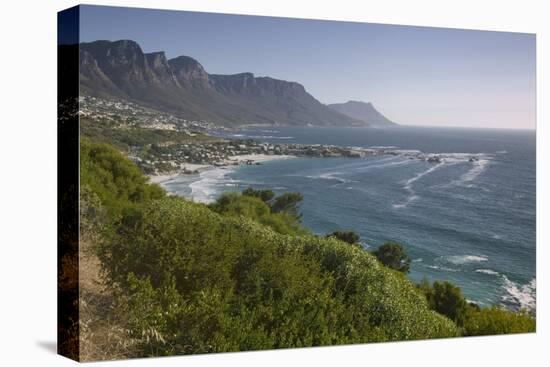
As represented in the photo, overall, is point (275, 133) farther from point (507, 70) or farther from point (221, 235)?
point (507, 70)

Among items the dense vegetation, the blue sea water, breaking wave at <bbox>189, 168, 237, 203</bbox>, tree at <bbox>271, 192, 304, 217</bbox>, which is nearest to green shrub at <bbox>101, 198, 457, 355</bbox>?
the dense vegetation

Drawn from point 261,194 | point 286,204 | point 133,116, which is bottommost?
point 286,204

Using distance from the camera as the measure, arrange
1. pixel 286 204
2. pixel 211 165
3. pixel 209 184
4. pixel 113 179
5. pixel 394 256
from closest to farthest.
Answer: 1. pixel 113 179
2. pixel 209 184
3. pixel 211 165
4. pixel 286 204
5. pixel 394 256

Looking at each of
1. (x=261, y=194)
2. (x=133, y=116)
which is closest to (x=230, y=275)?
(x=261, y=194)

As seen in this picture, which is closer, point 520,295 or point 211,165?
point 211,165

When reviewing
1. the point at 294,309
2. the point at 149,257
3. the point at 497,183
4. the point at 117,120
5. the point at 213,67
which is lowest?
the point at 294,309

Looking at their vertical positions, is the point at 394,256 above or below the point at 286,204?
below

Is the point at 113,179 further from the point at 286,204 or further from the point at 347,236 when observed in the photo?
the point at 347,236

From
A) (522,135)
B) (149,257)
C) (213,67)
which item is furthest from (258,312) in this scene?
(522,135)
